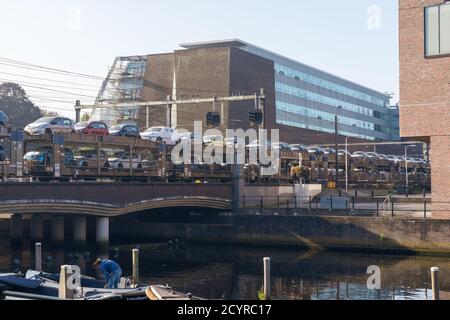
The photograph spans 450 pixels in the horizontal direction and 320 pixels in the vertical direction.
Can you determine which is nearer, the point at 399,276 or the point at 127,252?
the point at 399,276

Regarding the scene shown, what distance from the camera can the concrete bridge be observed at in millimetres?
37656

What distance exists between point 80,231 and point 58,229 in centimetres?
195

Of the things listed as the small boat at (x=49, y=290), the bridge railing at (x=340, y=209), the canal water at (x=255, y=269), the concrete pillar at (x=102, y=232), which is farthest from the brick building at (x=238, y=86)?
the small boat at (x=49, y=290)

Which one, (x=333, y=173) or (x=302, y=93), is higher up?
(x=302, y=93)

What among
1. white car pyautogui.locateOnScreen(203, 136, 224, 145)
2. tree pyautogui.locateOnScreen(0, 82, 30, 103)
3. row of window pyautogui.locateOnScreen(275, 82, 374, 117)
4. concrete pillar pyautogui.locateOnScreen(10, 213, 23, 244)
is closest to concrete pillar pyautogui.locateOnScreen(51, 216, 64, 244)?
concrete pillar pyautogui.locateOnScreen(10, 213, 23, 244)

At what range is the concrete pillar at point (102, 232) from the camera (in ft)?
151

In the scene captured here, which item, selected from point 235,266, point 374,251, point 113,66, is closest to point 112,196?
point 235,266

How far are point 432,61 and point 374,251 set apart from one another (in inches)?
476

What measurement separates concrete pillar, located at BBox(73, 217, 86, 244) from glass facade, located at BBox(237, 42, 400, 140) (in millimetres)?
60796

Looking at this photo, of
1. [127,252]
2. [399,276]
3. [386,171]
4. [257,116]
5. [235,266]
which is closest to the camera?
[399,276]

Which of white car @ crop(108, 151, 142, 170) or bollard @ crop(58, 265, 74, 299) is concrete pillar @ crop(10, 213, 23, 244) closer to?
white car @ crop(108, 151, 142, 170)

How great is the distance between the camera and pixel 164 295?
57.9 feet

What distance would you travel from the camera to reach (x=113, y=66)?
10431 centimetres

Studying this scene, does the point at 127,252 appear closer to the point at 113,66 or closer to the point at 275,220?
the point at 275,220
